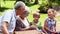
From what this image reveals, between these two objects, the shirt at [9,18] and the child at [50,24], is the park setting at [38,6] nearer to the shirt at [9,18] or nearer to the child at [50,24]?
the child at [50,24]

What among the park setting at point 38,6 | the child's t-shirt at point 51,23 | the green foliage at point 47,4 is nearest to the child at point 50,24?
the child's t-shirt at point 51,23

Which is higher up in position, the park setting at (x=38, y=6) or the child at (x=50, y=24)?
the park setting at (x=38, y=6)

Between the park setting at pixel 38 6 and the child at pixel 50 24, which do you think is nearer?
the child at pixel 50 24

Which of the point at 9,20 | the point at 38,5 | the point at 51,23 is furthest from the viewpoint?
the point at 38,5

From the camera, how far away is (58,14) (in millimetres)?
5375

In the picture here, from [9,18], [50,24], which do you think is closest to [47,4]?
[50,24]

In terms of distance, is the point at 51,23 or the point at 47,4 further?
the point at 47,4

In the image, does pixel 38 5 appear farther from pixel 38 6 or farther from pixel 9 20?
pixel 9 20

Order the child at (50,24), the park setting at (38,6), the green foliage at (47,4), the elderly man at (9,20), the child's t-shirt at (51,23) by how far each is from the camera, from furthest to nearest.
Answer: the green foliage at (47,4) < the park setting at (38,6) < the child's t-shirt at (51,23) < the child at (50,24) < the elderly man at (9,20)

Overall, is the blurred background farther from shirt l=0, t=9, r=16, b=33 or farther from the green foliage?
shirt l=0, t=9, r=16, b=33

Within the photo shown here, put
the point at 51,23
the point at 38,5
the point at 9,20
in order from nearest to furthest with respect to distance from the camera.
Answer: the point at 9,20
the point at 51,23
the point at 38,5

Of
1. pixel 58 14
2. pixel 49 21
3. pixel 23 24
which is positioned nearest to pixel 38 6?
pixel 58 14

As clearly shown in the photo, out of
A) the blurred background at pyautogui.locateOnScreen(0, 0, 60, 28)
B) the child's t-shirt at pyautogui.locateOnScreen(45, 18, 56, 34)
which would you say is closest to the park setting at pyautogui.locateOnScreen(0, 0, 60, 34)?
the blurred background at pyautogui.locateOnScreen(0, 0, 60, 28)

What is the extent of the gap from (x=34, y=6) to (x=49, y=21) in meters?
0.85
